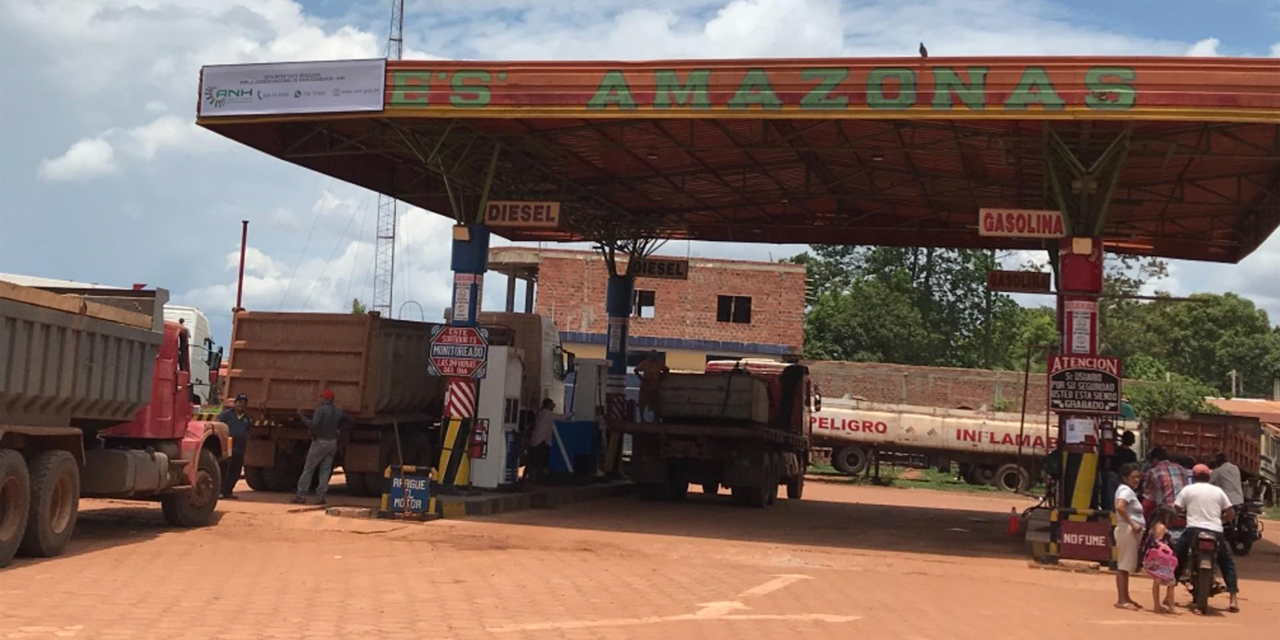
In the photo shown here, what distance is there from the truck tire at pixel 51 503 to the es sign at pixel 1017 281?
15063mm

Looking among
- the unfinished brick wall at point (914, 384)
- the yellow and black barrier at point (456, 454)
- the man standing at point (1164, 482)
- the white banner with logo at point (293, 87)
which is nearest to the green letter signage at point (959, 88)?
the man standing at point (1164, 482)

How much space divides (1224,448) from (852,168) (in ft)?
49.8

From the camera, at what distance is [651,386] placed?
78.0 feet

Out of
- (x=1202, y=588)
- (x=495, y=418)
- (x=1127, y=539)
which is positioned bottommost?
(x=1202, y=588)

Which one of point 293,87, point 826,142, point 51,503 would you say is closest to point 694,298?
point 826,142

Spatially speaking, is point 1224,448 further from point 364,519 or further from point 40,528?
point 40,528

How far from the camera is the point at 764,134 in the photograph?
19.3 m

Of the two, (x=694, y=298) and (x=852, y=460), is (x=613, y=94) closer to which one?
(x=852, y=460)

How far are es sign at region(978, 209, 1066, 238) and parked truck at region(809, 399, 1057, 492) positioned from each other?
67.0 feet

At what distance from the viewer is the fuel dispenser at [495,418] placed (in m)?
19.9

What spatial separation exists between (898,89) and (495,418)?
799 cm

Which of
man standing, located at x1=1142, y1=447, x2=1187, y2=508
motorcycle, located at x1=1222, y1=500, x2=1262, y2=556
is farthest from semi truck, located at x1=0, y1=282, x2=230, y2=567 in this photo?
motorcycle, located at x1=1222, y1=500, x2=1262, y2=556

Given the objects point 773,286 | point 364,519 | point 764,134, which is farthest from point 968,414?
point 364,519

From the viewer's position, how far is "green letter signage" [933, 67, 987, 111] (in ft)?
52.3
